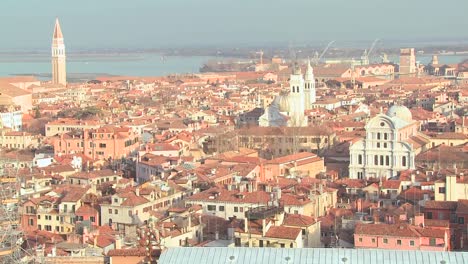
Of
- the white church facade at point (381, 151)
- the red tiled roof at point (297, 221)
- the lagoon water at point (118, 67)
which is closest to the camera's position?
the red tiled roof at point (297, 221)

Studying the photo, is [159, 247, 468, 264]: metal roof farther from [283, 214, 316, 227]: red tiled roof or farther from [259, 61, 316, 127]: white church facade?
[259, 61, 316, 127]: white church facade

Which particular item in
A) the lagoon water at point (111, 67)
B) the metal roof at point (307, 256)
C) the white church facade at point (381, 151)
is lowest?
the lagoon water at point (111, 67)

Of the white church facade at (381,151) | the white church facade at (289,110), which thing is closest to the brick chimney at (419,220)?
the white church facade at (381,151)

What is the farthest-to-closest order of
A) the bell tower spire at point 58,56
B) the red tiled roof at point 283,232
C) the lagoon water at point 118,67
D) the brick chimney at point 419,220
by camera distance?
1. the lagoon water at point 118,67
2. the bell tower spire at point 58,56
3. the brick chimney at point 419,220
4. the red tiled roof at point 283,232

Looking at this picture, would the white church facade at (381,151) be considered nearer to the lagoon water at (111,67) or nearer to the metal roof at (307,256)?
the metal roof at (307,256)

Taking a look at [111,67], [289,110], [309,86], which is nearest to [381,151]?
[289,110]

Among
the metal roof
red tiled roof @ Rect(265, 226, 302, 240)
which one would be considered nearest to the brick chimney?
red tiled roof @ Rect(265, 226, 302, 240)
